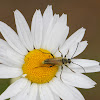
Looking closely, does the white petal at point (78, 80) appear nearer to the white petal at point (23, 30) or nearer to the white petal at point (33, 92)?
the white petal at point (33, 92)

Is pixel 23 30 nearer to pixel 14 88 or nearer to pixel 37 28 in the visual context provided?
pixel 37 28

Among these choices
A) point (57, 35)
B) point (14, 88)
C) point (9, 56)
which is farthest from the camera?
point (57, 35)

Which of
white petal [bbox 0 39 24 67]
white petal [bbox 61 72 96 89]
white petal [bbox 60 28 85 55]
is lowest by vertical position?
white petal [bbox 61 72 96 89]

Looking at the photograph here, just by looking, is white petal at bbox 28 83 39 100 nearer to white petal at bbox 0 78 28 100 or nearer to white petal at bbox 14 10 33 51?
white petal at bbox 0 78 28 100

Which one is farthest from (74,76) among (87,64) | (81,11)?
(81,11)

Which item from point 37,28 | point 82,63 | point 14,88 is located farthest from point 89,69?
point 14,88

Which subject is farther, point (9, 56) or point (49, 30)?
point (49, 30)

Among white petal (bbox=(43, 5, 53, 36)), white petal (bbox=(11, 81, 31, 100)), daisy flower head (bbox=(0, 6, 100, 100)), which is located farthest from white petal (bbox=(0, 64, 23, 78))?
white petal (bbox=(43, 5, 53, 36))
